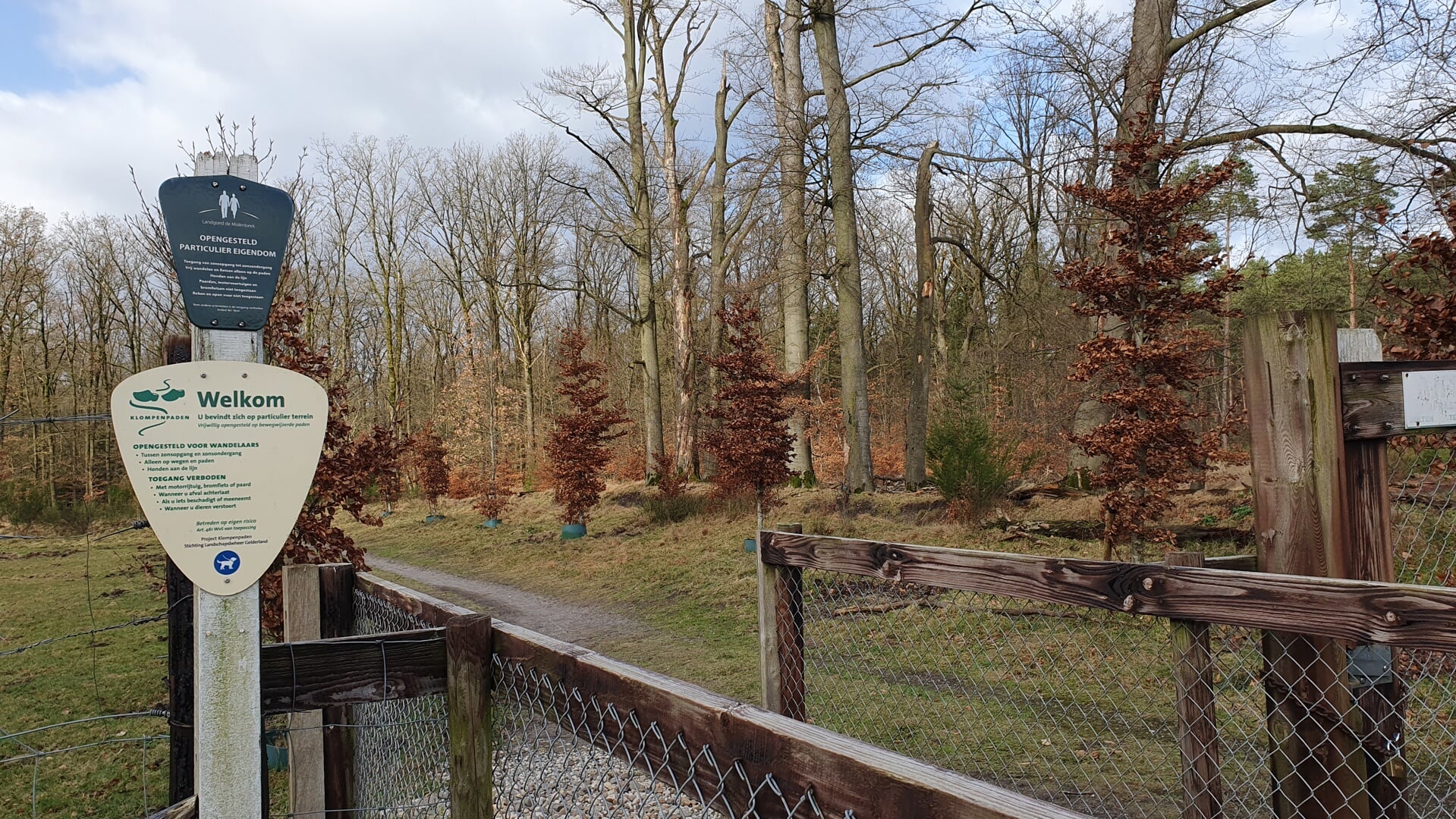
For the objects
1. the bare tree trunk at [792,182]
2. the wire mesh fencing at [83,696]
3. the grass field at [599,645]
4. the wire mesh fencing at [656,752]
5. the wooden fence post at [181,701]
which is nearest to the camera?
the wire mesh fencing at [656,752]

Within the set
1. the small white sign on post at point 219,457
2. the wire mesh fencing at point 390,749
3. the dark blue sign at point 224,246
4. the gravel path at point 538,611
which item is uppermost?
the dark blue sign at point 224,246

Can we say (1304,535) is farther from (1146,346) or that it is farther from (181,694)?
(1146,346)

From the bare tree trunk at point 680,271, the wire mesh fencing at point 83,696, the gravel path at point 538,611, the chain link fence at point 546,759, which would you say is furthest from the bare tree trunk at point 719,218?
the chain link fence at point 546,759

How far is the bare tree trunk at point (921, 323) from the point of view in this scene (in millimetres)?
17812

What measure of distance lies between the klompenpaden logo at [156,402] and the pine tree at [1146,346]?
7.10m

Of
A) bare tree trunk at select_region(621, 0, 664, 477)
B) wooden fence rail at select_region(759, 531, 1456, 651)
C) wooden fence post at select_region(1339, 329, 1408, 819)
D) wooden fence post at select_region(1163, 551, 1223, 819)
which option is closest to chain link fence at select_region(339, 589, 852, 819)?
wooden fence rail at select_region(759, 531, 1456, 651)

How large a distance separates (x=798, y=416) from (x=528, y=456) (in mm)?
13842

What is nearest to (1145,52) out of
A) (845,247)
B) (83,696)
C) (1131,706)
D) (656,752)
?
(845,247)

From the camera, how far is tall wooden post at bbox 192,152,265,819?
6.07ft

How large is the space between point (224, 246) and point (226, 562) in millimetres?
701

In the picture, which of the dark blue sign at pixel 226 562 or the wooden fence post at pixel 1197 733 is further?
the wooden fence post at pixel 1197 733

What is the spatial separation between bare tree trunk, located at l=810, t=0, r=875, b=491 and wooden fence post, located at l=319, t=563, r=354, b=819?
12.4 m

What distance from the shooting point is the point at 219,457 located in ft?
5.98

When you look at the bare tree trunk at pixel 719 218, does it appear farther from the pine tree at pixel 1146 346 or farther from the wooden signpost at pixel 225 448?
the wooden signpost at pixel 225 448
